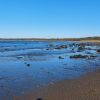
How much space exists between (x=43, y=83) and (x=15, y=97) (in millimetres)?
3334

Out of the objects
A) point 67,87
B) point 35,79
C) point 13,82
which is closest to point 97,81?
point 67,87

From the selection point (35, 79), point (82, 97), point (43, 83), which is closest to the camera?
point (82, 97)

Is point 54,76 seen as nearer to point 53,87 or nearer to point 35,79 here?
point 35,79

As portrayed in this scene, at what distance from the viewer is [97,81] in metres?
16.0

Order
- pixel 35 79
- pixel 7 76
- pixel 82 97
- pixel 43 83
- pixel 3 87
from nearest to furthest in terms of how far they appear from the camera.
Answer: pixel 82 97 < pixel 3 87 < pixel 43 83 < pixel 35 79 < pixel 7 76

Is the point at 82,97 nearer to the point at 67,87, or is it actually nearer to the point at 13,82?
the point at 67,87

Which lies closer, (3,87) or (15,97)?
(15,97)

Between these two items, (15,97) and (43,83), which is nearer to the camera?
(15,97)

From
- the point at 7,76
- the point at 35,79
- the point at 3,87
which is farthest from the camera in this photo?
the point at 7,76

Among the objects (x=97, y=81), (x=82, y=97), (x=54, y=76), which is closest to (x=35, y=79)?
(x=54, y=76)

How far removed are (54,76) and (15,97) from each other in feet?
19.8

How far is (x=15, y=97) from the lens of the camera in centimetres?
→ 1203

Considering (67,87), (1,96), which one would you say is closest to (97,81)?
(67,87)

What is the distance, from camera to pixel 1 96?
12.2 metres
